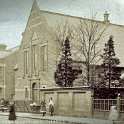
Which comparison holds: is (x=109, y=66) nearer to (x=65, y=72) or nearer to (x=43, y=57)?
(x=65, y=72)

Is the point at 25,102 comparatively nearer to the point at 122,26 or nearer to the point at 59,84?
the point at 59,84

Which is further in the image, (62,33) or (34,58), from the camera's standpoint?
(34,58)

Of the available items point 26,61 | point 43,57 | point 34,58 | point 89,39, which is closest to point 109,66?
point 89,39

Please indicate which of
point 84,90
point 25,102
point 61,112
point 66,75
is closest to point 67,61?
point 66,75

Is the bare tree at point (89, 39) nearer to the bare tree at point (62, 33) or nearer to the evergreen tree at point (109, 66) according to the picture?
the bare tree at point (62, 33)

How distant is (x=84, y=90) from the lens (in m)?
37.7

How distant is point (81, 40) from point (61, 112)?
18447mm

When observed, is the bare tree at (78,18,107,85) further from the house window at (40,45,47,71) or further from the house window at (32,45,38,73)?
the house window at (32,45,38,73)

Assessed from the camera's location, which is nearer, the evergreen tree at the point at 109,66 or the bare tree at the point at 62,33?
the evergreen tree at the point at 109,66

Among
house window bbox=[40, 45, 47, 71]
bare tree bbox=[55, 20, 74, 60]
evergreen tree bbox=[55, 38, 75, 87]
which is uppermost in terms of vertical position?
bare tree bbox=[55, 20, 74, 60]

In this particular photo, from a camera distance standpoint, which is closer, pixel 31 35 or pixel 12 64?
pixel 31 35

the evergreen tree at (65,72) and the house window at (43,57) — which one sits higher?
the house window at (43,57)

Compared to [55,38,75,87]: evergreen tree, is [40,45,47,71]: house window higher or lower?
higher

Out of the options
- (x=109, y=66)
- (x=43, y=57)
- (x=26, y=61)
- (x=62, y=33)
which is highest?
(x=62, y=33)
